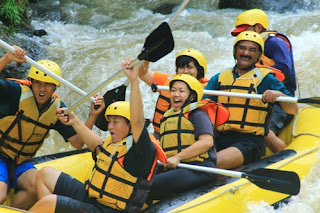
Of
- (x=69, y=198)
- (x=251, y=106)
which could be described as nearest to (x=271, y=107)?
(x=251, y=106)

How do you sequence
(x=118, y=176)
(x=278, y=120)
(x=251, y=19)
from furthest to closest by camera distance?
(x=251, y=19), (x=278, y=120), (x=118, y=176)

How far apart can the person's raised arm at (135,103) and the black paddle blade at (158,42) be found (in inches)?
9.8

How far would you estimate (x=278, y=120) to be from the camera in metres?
4.58

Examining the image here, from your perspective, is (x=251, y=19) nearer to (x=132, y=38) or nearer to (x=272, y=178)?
(x=272, y=178)

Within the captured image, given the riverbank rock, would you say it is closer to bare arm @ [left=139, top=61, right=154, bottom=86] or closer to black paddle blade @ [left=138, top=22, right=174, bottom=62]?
bare arm @ [left=139, top=61, right=154, bottom=86]


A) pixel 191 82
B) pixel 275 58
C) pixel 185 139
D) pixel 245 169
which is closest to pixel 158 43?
pixel 191 82

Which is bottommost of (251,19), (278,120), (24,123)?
(24,123)

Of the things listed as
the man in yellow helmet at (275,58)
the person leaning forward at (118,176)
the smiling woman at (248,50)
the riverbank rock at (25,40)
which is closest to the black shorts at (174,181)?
the person leaning forward at (118,176)

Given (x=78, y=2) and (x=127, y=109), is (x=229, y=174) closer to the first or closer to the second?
(x=127, y=109)

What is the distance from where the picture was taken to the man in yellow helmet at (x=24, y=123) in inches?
143

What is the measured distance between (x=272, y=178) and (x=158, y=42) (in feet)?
3.77

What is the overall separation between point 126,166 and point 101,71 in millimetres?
4142

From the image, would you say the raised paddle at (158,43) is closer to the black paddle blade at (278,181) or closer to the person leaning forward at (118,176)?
the person leaning forward at (118,176)

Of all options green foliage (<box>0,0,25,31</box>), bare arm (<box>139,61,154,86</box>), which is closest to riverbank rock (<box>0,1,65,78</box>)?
green foliage (<box>0,0,25,31</box>)
